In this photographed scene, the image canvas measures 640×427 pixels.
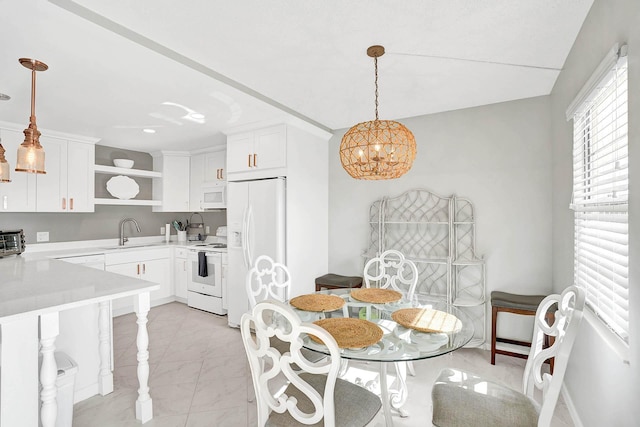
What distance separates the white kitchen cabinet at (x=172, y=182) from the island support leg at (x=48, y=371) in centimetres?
354

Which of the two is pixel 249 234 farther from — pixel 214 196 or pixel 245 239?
pixel 214 196

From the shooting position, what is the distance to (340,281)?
3.60m

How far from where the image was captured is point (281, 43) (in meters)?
2.04

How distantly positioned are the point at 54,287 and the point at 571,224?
136 inches

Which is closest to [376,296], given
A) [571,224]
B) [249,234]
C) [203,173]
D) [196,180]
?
[571,224]

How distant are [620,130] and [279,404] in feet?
6.77

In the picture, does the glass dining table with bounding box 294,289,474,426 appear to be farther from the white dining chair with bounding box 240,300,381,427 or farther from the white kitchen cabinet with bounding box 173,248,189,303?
the white kitchen cabinet with bounding box 173,248,189,303

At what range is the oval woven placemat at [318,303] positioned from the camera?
2.03 m

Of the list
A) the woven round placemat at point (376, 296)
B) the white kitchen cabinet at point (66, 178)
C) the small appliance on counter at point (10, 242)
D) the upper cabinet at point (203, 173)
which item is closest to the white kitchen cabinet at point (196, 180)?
the upper cabinet at point (203, 173)

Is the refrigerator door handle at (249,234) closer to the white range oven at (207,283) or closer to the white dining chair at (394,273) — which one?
the white range oven at (207,283)

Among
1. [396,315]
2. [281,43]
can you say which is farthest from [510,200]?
[281,43]

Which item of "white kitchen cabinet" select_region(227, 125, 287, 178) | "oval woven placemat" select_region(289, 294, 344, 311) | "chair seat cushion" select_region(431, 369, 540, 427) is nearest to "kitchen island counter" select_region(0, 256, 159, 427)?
"oval woven placemat" select_region(289, 294, 344, 311)

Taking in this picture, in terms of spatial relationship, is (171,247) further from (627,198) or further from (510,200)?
(627,198)

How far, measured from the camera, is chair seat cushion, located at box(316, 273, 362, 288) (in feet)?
11.6
